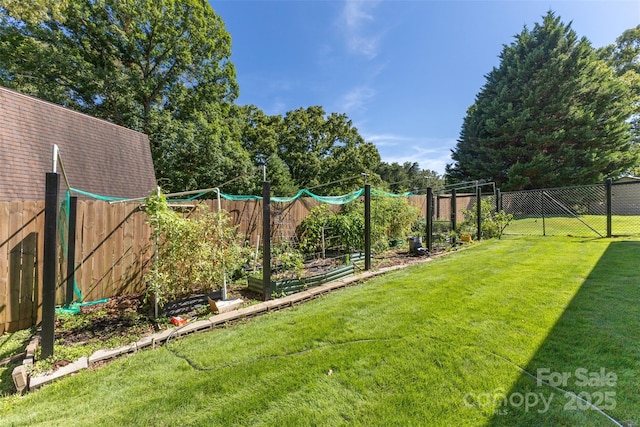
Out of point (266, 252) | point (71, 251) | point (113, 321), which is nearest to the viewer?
point (113, 321)

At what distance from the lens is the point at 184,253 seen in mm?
3428

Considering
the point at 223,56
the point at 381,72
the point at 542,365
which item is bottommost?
the point at 542,365

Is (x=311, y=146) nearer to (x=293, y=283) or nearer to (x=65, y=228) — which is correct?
(x=293, y=283)

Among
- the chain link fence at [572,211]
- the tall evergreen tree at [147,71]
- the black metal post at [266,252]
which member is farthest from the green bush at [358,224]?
the tall evergreen tree at [147,71]

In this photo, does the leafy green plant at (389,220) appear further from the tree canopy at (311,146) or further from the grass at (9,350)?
the tree canopy at (311,146)

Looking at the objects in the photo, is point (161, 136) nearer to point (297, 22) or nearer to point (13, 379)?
point (297, 22)

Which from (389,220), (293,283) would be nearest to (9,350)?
(293,283)

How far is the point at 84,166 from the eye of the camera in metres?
6.29

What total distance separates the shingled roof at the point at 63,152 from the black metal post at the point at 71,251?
70.7 inches

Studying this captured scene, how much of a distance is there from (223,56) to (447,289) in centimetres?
2062

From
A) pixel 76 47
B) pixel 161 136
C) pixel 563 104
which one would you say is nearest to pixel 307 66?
pixel 161 136

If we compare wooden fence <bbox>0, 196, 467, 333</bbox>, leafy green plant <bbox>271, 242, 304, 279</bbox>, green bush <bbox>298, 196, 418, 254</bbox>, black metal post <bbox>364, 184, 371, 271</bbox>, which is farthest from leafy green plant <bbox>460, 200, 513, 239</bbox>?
wooden fence <bbox>0, 196, 467, 333</bbox>

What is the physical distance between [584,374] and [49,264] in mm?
4477

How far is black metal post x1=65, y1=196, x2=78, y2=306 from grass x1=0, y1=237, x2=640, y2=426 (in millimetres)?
2016
